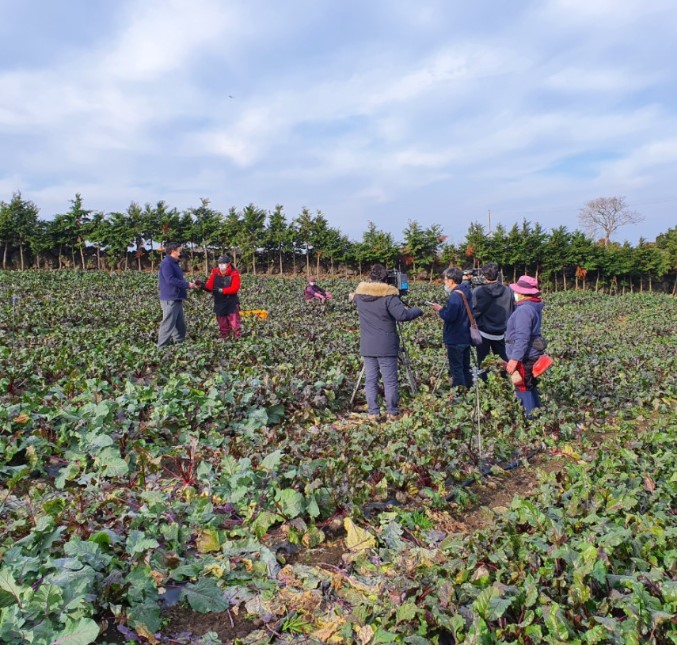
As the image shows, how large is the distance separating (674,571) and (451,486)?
6.57 feet

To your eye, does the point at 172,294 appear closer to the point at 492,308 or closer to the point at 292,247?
the point at 492,308

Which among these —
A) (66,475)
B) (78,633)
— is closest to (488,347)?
(66,475)

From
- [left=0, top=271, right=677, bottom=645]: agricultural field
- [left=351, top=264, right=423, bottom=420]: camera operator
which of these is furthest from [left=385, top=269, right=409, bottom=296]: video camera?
[left=0, top=271, right=677, bottom=645]: agricultural field

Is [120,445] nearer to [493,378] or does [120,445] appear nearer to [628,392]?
[493,378]

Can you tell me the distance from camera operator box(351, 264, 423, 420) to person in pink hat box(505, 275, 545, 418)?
111 centimetres

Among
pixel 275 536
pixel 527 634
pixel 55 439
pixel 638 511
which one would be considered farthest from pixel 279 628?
pixel 55 439

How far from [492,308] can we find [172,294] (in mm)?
5319

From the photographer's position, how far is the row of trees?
33.0m

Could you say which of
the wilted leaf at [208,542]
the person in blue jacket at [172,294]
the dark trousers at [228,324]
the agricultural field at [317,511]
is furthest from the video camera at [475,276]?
the wilted leaf at [208,542]

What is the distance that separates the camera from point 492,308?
7734mm

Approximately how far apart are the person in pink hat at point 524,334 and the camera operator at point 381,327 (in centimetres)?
111

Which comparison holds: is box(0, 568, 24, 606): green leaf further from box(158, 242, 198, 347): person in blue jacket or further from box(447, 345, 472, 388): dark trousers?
box(158, 242, 198, 347): person in blue jacket

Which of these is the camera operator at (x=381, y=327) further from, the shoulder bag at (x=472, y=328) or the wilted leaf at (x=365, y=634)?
the wilted leaf at (x=365, y=634)

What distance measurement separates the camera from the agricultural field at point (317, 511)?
2.60m
